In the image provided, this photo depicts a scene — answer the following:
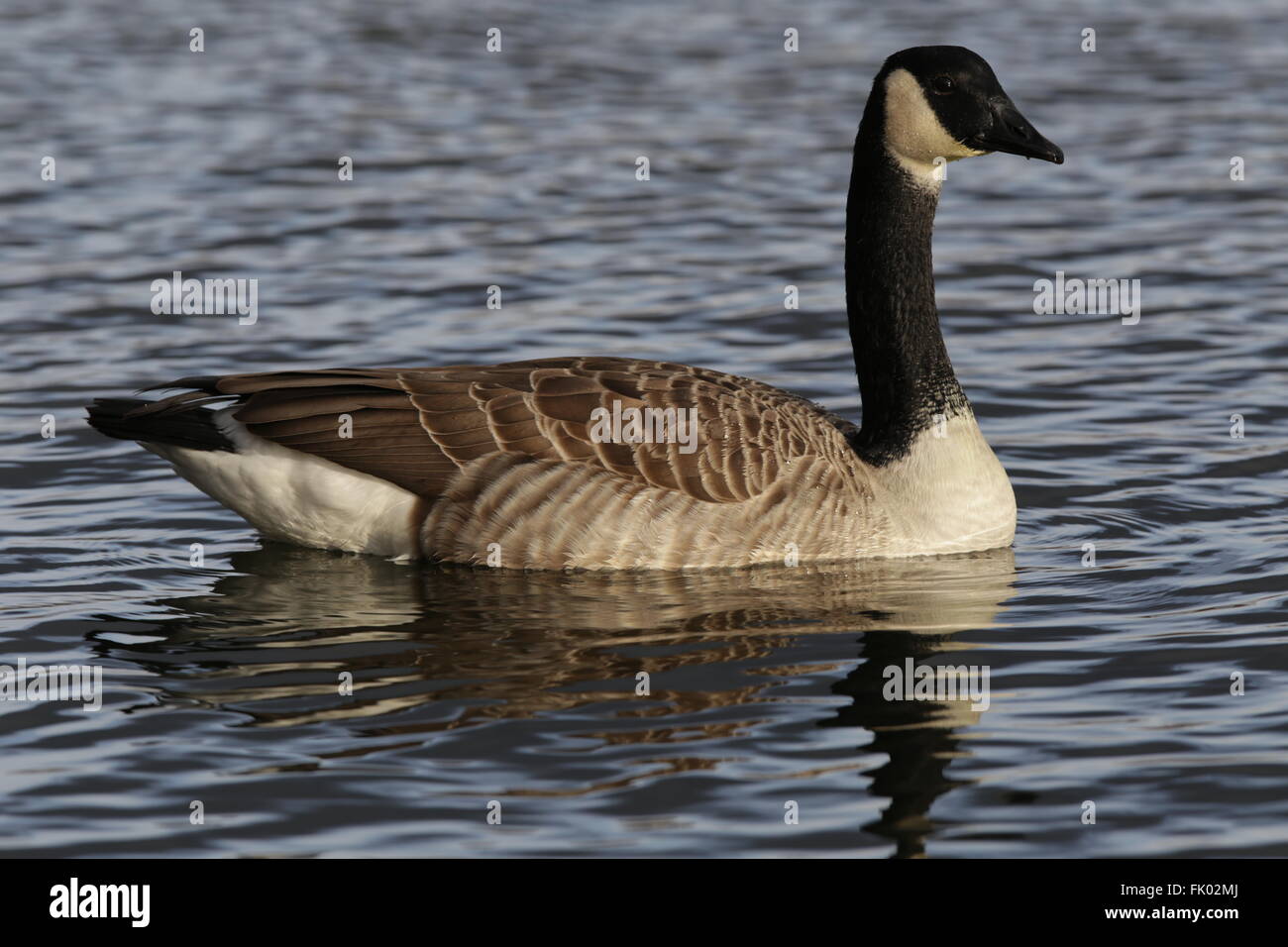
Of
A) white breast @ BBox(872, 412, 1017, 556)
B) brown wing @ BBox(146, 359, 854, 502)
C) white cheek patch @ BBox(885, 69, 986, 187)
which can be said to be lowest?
white breast @ BBox(872, 412, 1017, 556)

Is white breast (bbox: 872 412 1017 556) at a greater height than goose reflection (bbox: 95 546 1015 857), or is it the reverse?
white breast (bbox: 872 412 1017 556)

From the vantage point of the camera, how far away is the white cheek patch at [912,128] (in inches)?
480

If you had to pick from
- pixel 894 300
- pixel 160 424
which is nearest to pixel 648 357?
pixel 894 300

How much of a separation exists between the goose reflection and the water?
0.12 feet

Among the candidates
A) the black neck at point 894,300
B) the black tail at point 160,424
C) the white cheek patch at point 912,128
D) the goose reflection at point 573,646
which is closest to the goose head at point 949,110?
the white cheek patch at point 912,128

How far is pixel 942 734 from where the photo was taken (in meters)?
9.23

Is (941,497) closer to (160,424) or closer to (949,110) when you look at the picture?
(949,110)

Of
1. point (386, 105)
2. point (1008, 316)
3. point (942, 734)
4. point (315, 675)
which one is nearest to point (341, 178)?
point (386, 105)

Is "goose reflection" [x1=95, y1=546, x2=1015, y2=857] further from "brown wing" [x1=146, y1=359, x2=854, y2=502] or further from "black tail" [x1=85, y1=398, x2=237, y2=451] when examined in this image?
"black tail" [x1=85, y1=398, x2=237, y2=451]

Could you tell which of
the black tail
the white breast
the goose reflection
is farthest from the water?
the black tail

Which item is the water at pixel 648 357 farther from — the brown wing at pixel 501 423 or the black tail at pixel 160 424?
the black tail at pixel 160 424

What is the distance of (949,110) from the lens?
12117 millimetres

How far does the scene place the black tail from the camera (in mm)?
11742

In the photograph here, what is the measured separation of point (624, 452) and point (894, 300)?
7.19 ft
